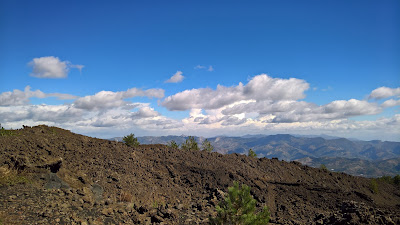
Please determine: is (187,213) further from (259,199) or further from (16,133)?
(16,133)

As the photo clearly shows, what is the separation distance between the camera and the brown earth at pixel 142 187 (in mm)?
14695

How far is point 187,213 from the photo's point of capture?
20.5 metres

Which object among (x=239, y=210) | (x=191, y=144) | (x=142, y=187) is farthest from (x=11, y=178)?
(x=191, y=144)

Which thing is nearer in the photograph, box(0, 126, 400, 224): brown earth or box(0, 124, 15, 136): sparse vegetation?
box(0, 126, 400, 224): brown earth

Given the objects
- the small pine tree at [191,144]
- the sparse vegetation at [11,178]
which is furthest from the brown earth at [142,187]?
the small pine tree at [191,144]

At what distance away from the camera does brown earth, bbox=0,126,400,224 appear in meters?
14.7

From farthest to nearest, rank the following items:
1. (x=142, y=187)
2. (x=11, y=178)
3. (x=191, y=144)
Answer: (x=191, y=144)
(x=142, y=187)
(x=11, y=178)

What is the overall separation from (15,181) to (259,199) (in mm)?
22727

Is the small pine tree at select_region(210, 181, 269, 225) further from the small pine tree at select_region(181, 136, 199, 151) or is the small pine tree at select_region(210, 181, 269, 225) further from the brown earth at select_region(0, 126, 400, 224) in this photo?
the small pine tree at select_region(181, 136, 199, 151)

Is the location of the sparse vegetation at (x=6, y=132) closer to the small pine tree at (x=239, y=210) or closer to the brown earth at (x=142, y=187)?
the brown earth at (x=142, y=187)

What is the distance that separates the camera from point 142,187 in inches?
900

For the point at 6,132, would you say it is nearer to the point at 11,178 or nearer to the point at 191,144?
the point at 11,178

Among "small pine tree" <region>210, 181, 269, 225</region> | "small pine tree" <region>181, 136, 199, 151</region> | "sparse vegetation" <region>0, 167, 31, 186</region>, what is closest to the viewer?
"small pine tree" <region>210, 181, 269, 225</region>

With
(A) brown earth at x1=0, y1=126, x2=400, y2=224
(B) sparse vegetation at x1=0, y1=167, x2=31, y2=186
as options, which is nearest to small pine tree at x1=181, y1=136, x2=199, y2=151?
(A) brown earth at x1=0, y1=126, x2=400, y2=224
